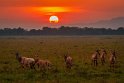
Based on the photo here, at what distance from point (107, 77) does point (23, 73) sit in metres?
5.80

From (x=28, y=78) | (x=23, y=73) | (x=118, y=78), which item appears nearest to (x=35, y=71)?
(x=23, y=73)

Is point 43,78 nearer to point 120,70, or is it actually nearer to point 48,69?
point 48,69

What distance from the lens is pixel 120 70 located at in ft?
77.3

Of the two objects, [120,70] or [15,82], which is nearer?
[15,82]

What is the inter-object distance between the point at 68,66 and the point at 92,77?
460 centimetres

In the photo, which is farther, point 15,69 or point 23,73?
point 15,69

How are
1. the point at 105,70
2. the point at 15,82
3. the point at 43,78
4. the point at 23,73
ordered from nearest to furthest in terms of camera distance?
the point at 15,82 < the point at 43,78 < the point at 23,73 < the point at 105,70

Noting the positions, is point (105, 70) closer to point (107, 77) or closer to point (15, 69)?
point (107, 77)

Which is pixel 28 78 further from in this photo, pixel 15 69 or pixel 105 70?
pixel 105 70

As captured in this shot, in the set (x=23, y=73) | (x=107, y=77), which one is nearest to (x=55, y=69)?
(x=23, y=73)

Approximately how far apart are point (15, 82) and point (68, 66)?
23.5 ft

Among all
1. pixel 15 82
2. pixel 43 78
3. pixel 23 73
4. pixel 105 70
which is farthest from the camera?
pixel 105 70

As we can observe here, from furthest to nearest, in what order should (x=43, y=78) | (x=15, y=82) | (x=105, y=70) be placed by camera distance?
(x=105, y=70) → (x=43, y=78) → (x=15, y=82)

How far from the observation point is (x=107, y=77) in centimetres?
2041
